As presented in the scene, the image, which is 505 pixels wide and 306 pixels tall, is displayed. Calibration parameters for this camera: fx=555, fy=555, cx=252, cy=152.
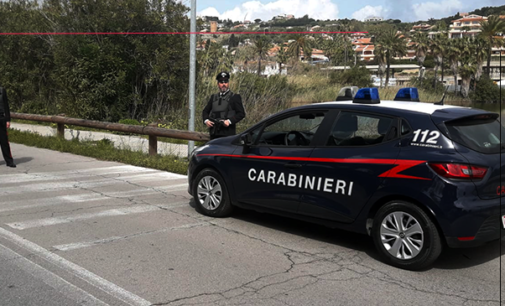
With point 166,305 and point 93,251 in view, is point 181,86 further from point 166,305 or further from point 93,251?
→ point 166,305

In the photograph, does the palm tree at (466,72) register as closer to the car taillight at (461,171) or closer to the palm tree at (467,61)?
the palm tree at (467,61)

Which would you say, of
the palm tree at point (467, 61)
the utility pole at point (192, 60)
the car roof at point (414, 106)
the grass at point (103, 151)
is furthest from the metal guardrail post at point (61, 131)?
the palm tree at point (467, 61)

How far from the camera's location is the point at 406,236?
536 centimetres

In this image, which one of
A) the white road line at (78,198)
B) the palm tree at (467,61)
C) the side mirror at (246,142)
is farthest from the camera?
the palm tree at (467,61)

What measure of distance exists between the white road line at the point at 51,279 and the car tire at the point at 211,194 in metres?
2.55

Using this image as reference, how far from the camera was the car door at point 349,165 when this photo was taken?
5598mm

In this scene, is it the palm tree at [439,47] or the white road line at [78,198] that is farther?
the palm tree at [439,47]

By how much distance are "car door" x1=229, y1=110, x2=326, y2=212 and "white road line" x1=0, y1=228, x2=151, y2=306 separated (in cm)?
231

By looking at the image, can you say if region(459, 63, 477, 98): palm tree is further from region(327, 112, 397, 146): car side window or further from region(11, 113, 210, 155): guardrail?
region(327, 112, 397, 146): car side window

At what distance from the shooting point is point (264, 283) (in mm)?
4977

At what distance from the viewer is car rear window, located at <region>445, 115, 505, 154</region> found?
529 cm

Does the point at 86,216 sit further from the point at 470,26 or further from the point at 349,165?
the point at 470,26

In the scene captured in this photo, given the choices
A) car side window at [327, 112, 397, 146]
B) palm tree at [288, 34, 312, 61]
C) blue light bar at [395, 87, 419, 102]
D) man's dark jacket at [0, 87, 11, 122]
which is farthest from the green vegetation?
palm tree at [288, 34, 312, 61]

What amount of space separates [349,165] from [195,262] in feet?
6.11
